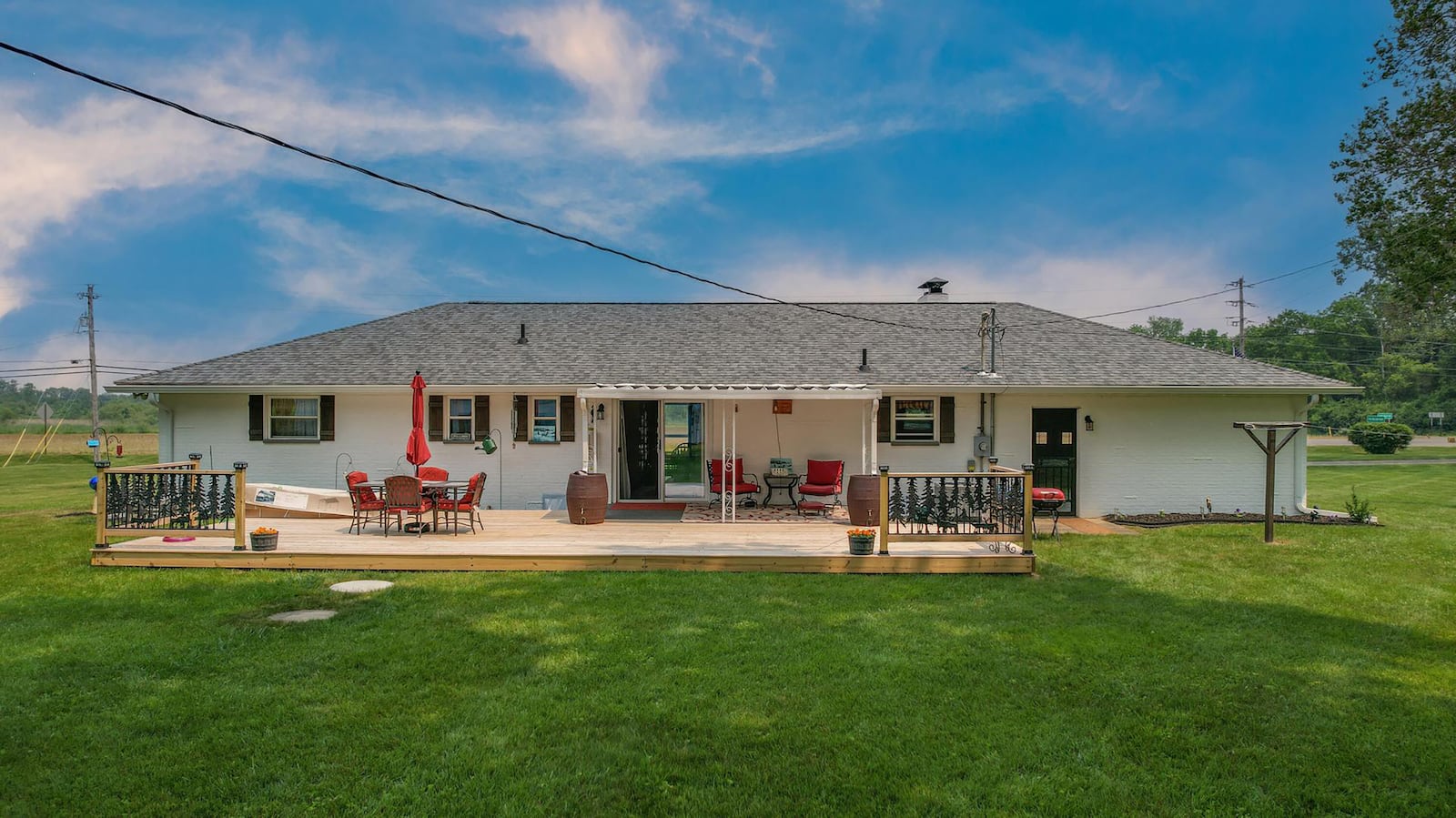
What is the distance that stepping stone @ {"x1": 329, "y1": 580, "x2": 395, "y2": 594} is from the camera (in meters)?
7.16

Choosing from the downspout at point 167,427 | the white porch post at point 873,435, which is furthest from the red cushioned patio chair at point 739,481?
the downspout at point 167,427

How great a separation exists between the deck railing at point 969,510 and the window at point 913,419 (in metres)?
3.86

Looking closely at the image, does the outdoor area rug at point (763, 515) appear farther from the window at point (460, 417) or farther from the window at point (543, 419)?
the window at point (460, 417)

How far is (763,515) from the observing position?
1150cm

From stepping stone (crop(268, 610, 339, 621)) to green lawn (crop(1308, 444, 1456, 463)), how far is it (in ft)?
117

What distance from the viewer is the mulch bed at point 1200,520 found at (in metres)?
11.8

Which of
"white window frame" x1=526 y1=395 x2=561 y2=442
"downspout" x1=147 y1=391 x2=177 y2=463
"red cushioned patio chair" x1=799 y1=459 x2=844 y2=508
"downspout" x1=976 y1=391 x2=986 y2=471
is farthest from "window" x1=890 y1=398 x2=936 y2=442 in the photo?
"downspout" x1=147 y1=391 x2=177 y2=463

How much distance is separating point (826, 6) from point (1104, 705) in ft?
35.9

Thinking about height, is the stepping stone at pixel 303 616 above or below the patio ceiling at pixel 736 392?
below

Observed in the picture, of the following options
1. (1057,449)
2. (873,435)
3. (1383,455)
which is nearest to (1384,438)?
(1383,455)

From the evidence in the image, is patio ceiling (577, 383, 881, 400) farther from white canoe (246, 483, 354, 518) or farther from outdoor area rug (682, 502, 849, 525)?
white canoe (246, 483, 354, 518)

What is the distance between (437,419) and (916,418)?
29.5ft

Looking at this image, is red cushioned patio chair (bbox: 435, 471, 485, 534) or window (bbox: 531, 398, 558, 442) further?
window (bbox: 531, 398, 558, 442)

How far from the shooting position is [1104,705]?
4426mm
